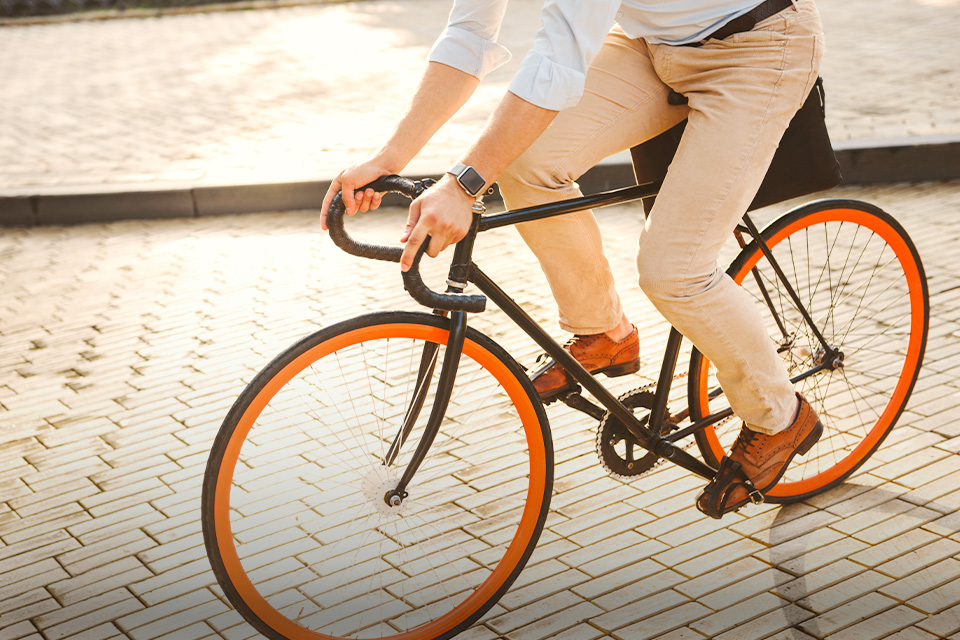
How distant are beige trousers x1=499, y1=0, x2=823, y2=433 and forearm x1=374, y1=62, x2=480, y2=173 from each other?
223 millimetres

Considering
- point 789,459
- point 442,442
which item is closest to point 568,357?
point 442,442

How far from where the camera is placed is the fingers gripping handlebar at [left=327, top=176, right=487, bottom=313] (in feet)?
7.12

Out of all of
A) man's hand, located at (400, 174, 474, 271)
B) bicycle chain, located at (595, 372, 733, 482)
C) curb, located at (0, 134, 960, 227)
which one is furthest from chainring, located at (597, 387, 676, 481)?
curb, located at (0, 134, 960, 227)

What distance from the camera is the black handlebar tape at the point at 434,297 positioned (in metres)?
2.17

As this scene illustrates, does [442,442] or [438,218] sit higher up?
[438,218]

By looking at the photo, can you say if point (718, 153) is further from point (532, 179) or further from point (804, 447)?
point (804, 447)

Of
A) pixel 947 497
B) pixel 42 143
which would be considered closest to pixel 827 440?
pixel 947 497

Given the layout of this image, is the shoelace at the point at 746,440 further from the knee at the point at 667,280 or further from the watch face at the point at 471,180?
the watch face at the point at 471,180

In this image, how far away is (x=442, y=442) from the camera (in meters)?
2.77

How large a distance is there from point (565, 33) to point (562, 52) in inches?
1.6

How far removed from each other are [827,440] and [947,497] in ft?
1.31

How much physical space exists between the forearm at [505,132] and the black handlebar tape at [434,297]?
20 centimetres

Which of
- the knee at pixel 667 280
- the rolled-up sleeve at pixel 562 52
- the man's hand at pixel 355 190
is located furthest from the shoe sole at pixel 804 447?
the man's hand at pixel 355 190

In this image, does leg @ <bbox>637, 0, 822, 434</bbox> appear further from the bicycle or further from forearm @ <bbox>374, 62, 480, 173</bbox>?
forearm @ <bbox>374, 62, 480, 173</bbox>
